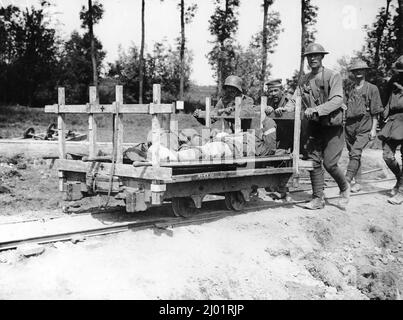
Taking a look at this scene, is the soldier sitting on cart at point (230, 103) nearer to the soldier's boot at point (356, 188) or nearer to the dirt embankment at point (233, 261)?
the dirt embankment at point (233, 261)

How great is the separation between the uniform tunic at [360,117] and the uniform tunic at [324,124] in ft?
5.53

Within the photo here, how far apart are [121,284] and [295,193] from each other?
561 cm

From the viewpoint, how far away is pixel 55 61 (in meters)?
47.7

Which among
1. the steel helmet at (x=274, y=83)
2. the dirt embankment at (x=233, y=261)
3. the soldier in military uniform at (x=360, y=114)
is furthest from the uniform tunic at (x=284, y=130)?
the soldier in military uniform at (x=360, y=114)

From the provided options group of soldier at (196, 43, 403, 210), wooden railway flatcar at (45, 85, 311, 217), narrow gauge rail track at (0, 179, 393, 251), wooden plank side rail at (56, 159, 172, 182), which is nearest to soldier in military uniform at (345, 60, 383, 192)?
group of soldier at (196, 43, 403, 210)

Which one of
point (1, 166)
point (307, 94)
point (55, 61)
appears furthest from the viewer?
point (55, 61)

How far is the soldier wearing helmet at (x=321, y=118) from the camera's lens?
7.22 metres

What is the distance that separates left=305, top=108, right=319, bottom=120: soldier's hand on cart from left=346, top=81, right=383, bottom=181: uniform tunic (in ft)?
8.74

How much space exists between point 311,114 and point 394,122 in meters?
2.76

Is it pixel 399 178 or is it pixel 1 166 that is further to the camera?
pixel 1 166

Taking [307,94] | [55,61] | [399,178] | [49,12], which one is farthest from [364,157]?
[55,61]

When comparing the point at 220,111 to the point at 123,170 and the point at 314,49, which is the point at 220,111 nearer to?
the point at 314,49
